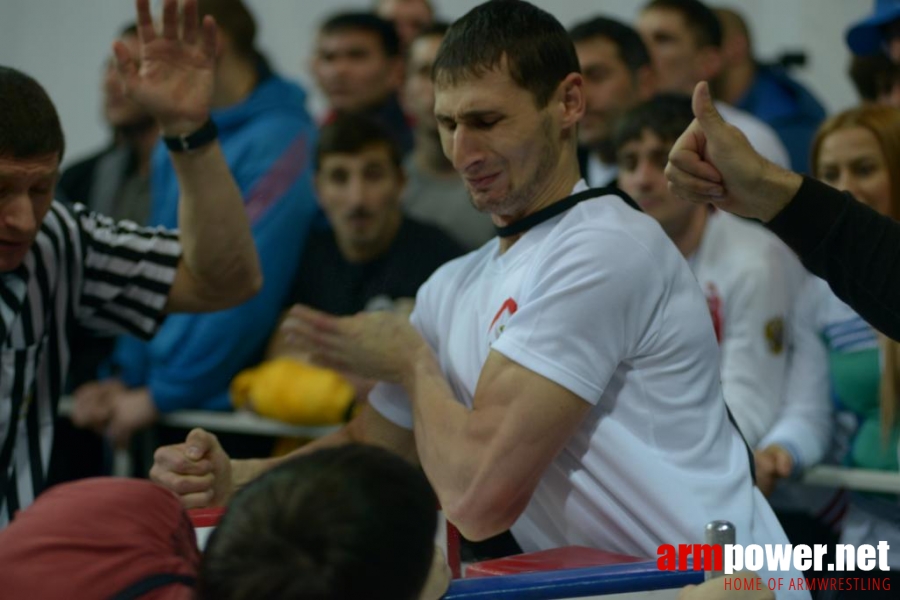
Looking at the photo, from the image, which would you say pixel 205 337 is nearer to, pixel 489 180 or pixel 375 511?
pixel 489 180

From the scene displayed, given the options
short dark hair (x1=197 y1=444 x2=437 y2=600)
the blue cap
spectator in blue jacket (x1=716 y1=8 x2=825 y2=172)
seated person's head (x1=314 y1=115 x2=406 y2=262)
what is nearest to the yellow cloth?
seated person's head (x1=314 y1=115 x2=406 y2=262)

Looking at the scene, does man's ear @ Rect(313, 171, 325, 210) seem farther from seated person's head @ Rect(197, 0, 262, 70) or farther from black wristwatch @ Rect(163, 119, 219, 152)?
black wristwatch @ Rect(163, 119, 219, 152)

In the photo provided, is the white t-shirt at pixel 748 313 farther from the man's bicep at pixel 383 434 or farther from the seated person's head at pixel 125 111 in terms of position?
the seated person's head at pixel 125 111

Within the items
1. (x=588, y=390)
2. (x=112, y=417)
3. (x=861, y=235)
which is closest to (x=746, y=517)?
(x=588, y=390)

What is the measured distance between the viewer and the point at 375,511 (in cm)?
125

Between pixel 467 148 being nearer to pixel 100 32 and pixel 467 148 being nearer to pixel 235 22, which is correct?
pixel 235 22

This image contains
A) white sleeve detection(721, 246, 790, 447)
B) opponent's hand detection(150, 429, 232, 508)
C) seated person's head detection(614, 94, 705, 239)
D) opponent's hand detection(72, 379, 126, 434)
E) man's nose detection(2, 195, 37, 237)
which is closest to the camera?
opponent's hand detection(150, 429, 232, 508)

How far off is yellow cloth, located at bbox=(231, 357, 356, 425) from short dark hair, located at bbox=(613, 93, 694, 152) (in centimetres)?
109

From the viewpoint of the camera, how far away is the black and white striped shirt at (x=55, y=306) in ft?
8.11

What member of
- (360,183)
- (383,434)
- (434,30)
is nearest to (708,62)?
(434,30)

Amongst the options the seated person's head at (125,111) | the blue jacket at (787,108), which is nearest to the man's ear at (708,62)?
the blue jacket at (787,108)

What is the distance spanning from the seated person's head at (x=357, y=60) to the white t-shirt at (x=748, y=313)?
177 cm

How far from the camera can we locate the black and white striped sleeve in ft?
8.52

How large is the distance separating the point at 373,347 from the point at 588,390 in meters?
0.41
